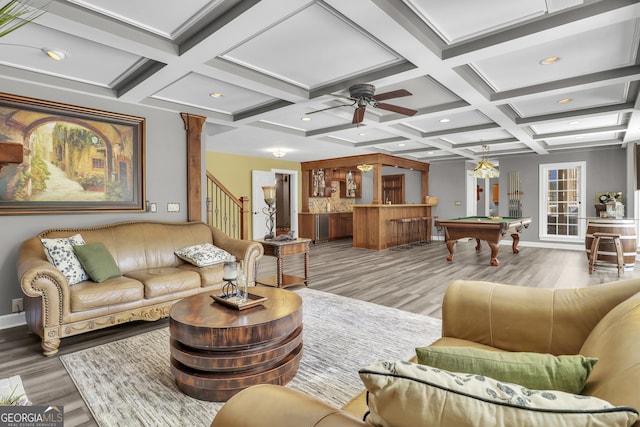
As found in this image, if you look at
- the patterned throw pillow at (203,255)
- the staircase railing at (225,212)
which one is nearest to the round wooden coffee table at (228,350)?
the patterned throw pillow at (203,255)

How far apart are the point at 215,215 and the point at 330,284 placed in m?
2.96

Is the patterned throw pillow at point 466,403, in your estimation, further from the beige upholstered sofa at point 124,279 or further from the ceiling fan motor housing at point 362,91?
the ceiling fan motor housing at point 362,91

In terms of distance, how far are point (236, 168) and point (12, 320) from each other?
571cm

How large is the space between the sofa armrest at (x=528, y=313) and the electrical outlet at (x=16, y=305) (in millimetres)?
3943

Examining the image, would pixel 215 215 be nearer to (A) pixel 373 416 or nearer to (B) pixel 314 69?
(B) pixel 314 69

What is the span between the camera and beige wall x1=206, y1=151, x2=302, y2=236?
8117 mm

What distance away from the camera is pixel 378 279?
200 inches

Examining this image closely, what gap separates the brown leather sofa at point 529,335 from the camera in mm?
780

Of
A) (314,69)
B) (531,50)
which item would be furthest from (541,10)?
(314,69)

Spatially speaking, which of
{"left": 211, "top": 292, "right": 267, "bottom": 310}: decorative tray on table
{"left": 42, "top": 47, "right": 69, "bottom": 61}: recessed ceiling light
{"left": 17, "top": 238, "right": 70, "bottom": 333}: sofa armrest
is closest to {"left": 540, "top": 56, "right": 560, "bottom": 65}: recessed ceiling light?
{"left": 211, "top": 292, "right": 267, "bottom": 310}: decorative tray on table

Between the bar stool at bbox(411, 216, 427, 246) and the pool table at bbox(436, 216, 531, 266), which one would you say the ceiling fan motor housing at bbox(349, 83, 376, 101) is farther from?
the bar stool at bbox(411, 216, 427, 246)

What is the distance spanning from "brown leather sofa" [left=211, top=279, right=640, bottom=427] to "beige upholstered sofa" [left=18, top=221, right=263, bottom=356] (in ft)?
8.16

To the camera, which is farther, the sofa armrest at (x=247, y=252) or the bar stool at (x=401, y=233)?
the bar stool at (x=401, y=233)

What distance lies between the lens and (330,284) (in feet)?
15.6
